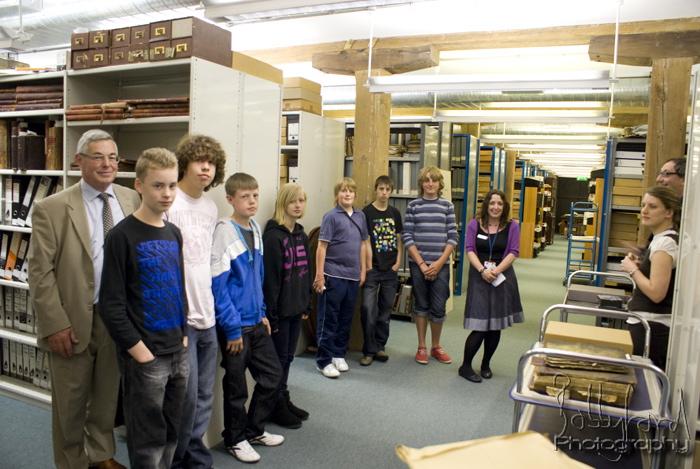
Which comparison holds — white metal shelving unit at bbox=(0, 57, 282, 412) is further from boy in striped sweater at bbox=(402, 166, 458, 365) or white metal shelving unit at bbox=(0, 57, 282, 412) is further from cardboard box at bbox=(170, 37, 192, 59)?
boy in striped sweater at bbox=(402, 166, 458, 365)

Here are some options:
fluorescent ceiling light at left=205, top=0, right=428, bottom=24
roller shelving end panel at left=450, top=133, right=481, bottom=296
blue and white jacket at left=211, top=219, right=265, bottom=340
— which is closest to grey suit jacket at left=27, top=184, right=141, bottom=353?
blue and white jacket at left=211, top=219, right=265, bottom=340

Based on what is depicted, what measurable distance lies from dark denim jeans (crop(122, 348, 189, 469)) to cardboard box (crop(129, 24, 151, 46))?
1.92 meters

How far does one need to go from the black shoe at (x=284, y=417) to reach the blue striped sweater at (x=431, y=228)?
1815 mm

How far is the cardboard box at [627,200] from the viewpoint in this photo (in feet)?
16.9

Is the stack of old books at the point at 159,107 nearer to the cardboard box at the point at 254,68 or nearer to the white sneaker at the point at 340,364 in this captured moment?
the cardboard box at the point at 254,68

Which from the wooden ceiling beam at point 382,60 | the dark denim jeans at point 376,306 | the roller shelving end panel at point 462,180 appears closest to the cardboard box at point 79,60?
the dark denim jeans at point 376,306

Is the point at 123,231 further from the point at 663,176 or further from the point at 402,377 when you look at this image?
the point at 663,176

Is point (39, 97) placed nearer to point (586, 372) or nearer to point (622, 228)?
point (586, 372)

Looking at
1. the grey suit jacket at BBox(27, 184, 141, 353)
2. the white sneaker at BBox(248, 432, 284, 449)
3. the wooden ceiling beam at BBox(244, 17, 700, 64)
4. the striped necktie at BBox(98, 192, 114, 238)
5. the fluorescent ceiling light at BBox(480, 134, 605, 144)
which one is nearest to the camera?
the grey suit jacket at BBox(27, 184, 141, 353)

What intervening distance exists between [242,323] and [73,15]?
351 centimetres

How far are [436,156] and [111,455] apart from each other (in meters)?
4.89

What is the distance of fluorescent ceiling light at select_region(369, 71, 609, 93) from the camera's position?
3.73 m

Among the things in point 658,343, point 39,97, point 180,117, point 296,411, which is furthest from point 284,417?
point 39,97

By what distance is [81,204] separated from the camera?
256 cm
